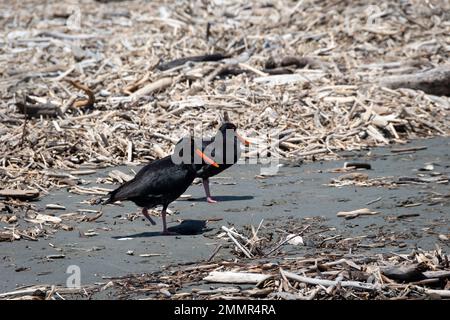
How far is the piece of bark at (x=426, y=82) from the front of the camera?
16.6 metres

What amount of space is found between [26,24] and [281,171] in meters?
11.3

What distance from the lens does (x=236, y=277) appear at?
8.25m

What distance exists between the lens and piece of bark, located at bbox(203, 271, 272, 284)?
8195 millimetres

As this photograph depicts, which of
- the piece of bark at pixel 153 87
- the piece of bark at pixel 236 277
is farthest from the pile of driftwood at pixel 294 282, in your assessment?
the piece of bark at pixel 153 87

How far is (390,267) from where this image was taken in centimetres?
821

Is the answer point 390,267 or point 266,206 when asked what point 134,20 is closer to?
point 266,206

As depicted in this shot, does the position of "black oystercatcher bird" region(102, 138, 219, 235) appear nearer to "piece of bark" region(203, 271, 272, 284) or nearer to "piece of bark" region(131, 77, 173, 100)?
"piece of bark" region(203, 271, 272, 284)

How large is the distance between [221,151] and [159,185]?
85.2 inches

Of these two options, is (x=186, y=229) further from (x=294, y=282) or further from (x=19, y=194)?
(x=294, y=282)

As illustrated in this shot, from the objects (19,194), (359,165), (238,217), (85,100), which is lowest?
(238,217)

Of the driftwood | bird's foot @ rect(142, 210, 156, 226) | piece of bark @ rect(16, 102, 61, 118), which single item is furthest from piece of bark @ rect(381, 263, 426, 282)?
piece of bark @ rect(16, 102, 61, 118)

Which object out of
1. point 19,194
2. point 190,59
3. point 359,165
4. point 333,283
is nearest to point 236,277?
point 333,283

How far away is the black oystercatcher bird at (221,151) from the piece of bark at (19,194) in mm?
2065

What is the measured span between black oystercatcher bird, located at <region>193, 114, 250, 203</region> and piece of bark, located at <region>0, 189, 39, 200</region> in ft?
6.78
